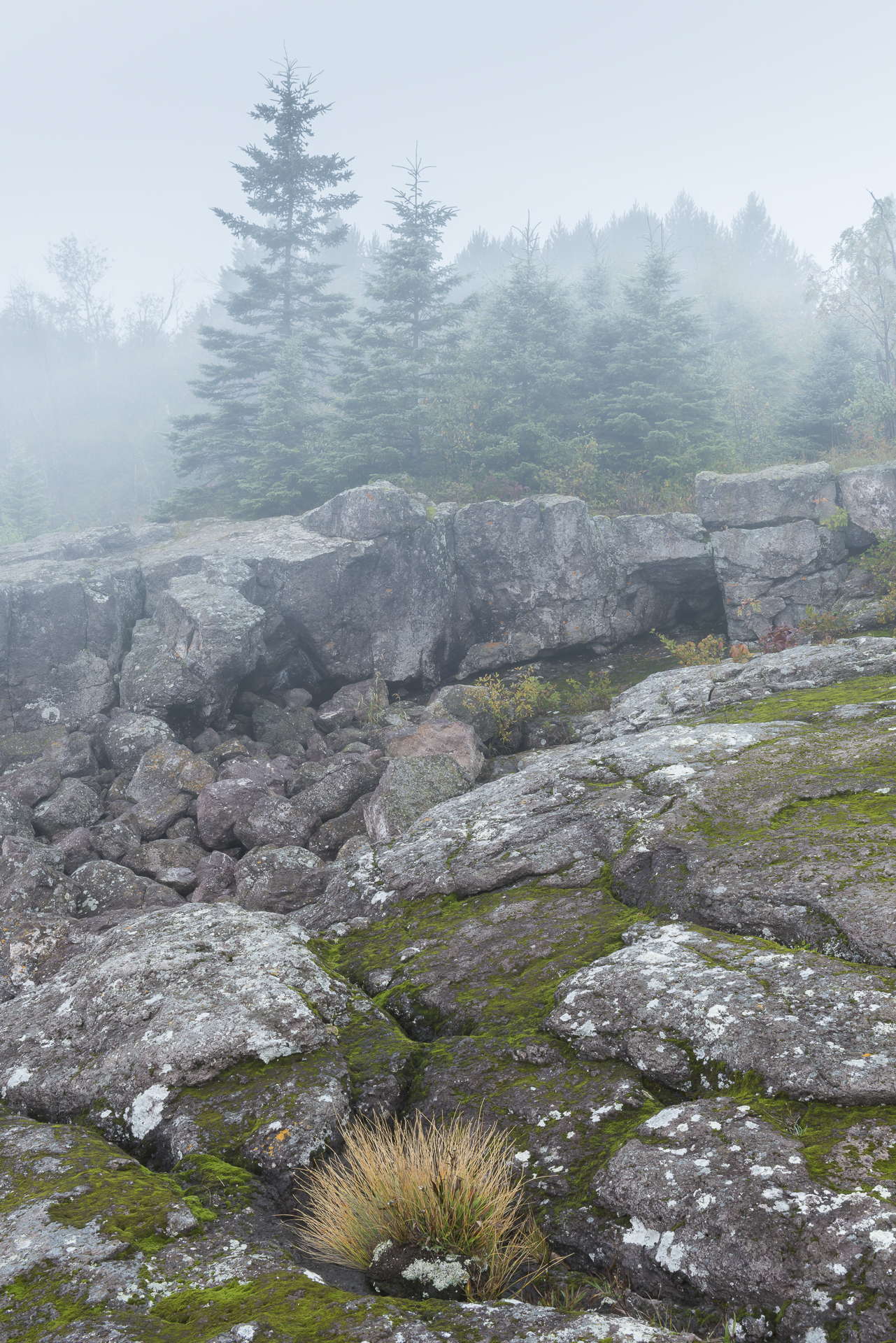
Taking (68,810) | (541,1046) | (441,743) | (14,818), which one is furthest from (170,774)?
(541,1046)

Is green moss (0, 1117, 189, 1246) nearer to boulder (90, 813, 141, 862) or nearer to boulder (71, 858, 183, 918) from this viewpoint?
boulder (71, 858, 183, 918)

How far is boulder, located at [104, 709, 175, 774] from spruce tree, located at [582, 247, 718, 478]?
16058mm

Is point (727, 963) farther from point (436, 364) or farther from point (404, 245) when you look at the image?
point (404, 245)

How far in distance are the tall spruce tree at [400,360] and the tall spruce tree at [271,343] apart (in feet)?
6.26

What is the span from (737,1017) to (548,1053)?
41.0 inches

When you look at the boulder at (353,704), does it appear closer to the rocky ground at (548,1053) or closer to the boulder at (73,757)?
the boulder at (73,757)

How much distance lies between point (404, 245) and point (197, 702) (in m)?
22.3

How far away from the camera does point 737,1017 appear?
11.6ft

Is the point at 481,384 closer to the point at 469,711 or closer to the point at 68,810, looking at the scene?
the point at 469,711

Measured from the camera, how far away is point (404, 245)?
2881 centimetres

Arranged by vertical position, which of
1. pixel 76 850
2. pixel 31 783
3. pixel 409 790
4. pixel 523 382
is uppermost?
pixel 523 382

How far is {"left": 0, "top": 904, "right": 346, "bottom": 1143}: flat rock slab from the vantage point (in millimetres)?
4035

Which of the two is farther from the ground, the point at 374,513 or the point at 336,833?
the point at 374,513

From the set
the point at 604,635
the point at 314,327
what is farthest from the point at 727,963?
the point at 314,327
